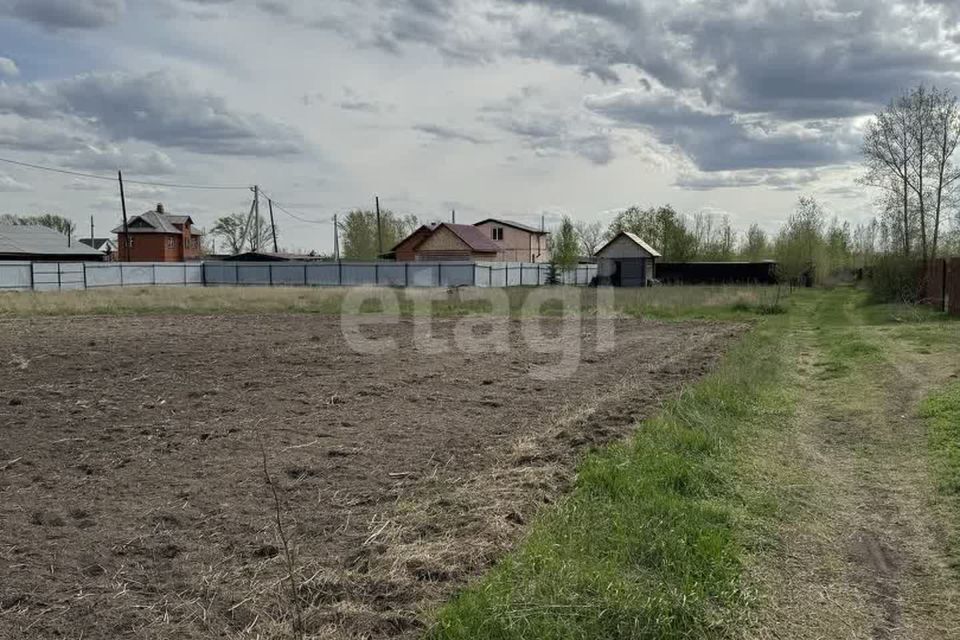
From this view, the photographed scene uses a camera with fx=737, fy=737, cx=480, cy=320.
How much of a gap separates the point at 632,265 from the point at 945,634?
152ft

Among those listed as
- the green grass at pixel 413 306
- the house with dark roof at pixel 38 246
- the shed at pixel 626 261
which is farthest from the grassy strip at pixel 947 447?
the house with dark roof at pixel 38 246

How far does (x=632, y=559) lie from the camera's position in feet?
13.8

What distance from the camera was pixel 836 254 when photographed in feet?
193

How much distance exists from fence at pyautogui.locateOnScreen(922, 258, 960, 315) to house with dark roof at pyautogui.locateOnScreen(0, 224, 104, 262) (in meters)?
52.2

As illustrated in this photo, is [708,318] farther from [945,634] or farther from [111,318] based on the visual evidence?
[945,634]

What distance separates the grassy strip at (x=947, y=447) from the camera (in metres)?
4.99

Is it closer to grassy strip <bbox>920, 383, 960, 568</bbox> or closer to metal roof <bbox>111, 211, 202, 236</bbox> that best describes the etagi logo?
grassy strip <bbox>920, 383, 960, 568</bbox>

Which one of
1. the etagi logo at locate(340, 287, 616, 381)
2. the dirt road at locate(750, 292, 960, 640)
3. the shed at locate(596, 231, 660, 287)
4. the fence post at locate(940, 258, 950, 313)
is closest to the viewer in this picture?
the dirt road at locate(750, 292, 960, 640)

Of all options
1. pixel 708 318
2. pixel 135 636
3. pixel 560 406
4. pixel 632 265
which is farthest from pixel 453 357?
pixel 632 265

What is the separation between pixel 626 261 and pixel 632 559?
152ft

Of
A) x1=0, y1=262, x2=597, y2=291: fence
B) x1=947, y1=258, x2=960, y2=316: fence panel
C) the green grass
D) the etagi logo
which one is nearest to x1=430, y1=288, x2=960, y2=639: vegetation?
the etagi logo

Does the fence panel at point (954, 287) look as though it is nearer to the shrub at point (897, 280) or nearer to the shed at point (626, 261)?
the shrub at point (897, 280)

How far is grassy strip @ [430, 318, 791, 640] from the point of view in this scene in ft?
11.4

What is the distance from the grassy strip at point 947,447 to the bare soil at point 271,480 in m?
2.63
